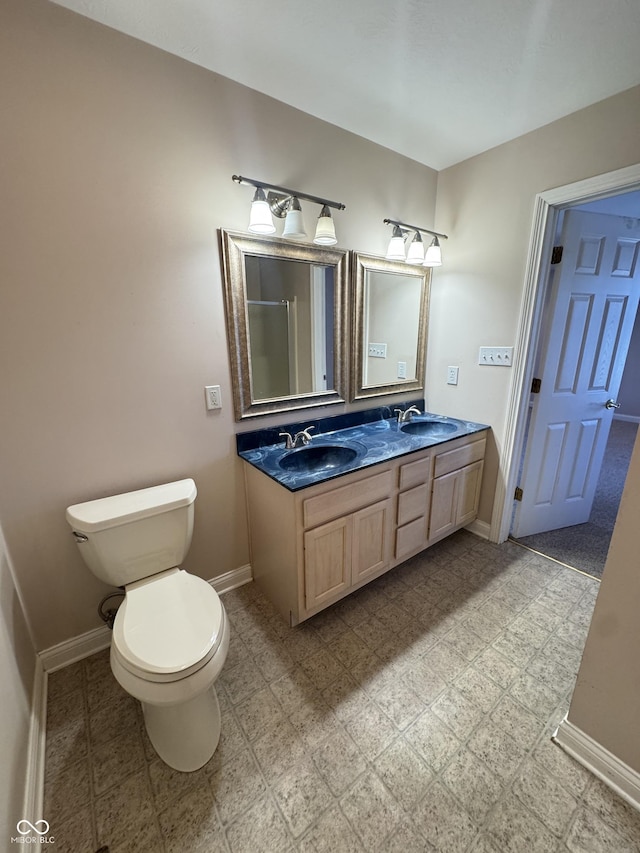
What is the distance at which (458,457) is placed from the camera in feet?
6.94

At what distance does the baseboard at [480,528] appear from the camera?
7.84ft

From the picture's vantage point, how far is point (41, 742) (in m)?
1.21

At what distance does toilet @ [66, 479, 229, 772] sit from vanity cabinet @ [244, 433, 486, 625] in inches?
15.0

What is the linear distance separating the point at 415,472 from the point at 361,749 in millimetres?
1186

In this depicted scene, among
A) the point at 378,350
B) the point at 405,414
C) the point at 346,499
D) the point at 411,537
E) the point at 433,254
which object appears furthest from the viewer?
the point at 405,414

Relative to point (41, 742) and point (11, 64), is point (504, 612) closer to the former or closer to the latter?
point (41, 742)

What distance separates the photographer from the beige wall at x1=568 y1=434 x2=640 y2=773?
3.30 feet

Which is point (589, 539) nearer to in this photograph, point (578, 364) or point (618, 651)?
point (578, 364)

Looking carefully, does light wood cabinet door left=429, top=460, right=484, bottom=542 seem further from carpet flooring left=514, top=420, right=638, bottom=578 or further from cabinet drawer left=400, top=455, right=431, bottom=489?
carpet flooring left=514, top=420, right=638, bottom=578

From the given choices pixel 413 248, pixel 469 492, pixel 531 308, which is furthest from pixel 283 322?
pixel 469 492

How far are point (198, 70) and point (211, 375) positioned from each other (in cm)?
126

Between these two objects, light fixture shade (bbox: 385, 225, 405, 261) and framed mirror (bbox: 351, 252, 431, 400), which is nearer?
light fixture shade (bbox: 385, 225, 405, 261)

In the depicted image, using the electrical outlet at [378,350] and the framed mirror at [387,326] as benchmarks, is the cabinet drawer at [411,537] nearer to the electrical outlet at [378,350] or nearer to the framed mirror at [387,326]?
the framed mirror at [387,326]

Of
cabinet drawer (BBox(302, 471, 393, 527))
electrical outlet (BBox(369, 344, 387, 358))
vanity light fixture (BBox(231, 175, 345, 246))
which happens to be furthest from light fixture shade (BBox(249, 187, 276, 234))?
cabinet drawer (BBox(302, 471, 393, 527))
